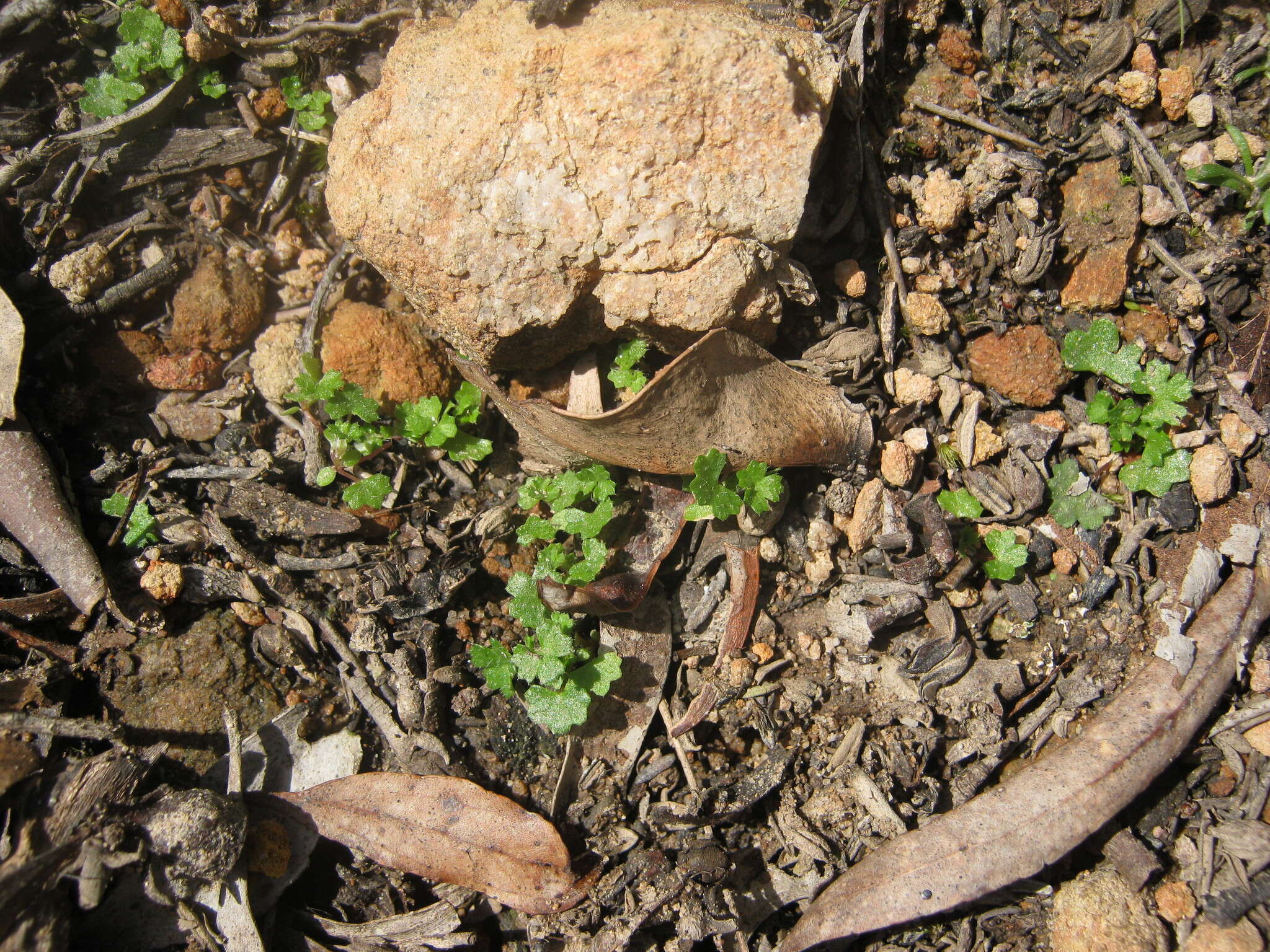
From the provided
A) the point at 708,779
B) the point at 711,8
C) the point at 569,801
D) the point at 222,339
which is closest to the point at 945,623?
the point at 708,779

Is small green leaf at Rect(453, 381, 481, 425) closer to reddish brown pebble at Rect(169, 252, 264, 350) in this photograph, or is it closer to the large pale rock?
the large pale rock

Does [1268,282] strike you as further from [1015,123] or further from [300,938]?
[300,938]

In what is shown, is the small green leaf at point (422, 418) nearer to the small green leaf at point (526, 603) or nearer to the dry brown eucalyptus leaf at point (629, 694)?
the small green leaf at point (526, 603)

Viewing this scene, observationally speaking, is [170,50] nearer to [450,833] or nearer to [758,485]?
[758,485]

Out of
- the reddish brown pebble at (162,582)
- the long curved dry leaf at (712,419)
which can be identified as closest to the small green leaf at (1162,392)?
the long curved dry leaf at (712,419)

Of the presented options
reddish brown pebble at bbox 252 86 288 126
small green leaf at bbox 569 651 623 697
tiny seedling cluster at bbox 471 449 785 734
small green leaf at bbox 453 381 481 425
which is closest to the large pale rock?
small green leaf at bbox 453 381 481 425
